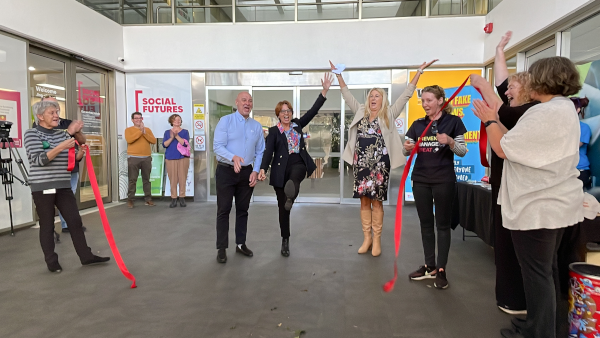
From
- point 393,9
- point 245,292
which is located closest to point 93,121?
point 245,292

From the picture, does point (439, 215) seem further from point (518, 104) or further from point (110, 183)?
point (110, 183)

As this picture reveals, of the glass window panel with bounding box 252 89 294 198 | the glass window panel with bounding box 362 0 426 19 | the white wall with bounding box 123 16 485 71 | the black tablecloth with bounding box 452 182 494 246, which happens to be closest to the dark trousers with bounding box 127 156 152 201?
the white wall with bounding box 123 16 485 71

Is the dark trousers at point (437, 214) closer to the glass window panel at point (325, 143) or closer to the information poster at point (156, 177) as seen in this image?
the glass window panel at point (325, 143)

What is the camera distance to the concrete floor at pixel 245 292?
223cm

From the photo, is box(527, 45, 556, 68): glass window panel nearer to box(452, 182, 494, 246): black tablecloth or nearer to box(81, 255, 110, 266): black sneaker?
box(452, 182, 494, 246): black tablecloth

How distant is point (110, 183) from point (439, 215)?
6.54 meters

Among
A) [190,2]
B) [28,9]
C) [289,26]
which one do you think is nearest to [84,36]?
[28,9]

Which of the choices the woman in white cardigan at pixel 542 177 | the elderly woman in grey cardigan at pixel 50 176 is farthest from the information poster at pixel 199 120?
the woman in white cardigan at pixel 542 177

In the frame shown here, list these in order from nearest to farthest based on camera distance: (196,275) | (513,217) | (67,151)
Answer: (513,217), (196,275), (67,151)

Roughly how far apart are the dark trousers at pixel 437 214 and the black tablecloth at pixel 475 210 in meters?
0.64

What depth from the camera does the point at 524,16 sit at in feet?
15.8

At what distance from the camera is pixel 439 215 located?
2.85 meters

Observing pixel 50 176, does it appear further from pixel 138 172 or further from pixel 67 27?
pixel 67 27

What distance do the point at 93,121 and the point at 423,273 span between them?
646 cm
